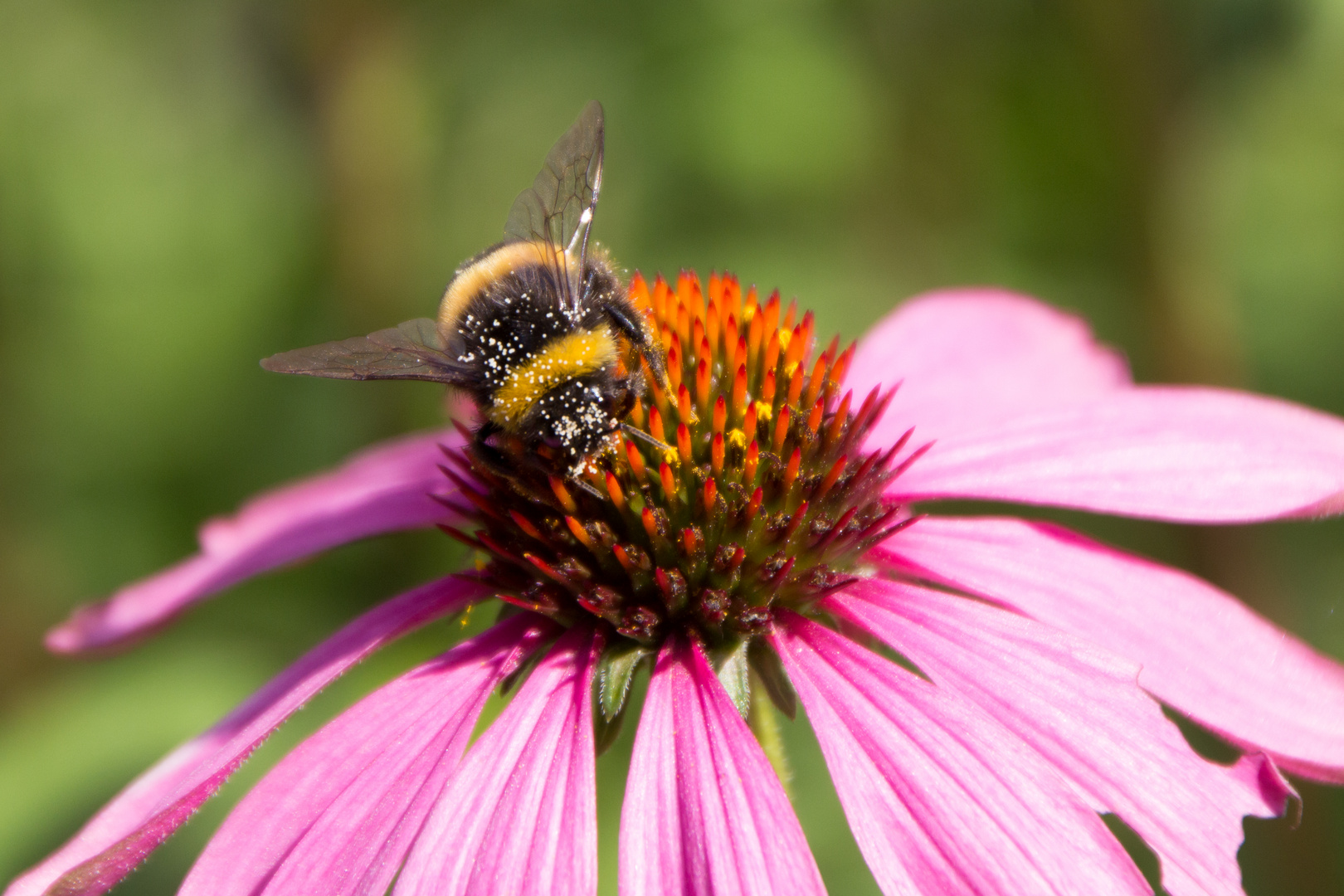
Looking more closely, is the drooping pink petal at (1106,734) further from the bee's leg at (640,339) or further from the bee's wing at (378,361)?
the bee's wing at (378,361)

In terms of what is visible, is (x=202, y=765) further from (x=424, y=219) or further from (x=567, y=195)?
(x=424, y=219)

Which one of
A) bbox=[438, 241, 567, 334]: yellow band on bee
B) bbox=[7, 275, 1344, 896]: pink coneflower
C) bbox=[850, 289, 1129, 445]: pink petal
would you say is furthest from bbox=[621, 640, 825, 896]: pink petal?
bbox=[850, 289, 1129, 445]: pink petal

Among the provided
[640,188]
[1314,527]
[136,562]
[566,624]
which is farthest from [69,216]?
[1314,527]

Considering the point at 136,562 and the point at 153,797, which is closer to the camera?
the point at 153,797

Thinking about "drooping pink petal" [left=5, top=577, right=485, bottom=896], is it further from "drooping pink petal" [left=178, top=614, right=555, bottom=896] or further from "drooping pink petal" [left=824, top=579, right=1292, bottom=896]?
"drooping pink petal" [left=824, top=579, right=1292, bottom=896]

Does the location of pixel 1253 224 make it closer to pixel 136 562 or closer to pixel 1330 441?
Result: pixel 1330 441

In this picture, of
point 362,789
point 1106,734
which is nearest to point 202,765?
point 362,789

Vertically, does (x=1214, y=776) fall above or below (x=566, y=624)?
below
